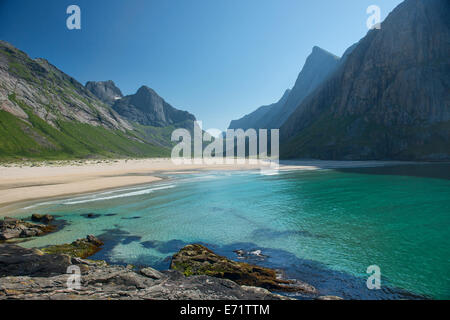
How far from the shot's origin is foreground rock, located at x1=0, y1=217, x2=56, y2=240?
72.9ft

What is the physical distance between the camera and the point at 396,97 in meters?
128

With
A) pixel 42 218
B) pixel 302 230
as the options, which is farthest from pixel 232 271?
pixel 42 218

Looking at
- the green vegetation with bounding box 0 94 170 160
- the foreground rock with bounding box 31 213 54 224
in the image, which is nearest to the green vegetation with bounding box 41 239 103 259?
the foreground rock with bounding box 31 213 54 224

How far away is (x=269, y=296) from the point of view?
37.4 ft

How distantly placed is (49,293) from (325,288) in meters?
14.9

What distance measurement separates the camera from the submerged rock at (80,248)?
18497mm

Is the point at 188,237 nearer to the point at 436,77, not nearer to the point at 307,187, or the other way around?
the point at 307,187

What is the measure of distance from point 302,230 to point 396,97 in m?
144

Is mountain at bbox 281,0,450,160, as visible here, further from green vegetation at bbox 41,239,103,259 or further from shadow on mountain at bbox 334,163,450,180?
green vegetation at bbox 41,239,103,259

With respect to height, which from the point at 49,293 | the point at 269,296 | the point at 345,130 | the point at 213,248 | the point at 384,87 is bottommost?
the point at 213,248

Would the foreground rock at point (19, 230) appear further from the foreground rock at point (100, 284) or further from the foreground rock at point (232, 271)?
the foreground rock at point (232, 271)

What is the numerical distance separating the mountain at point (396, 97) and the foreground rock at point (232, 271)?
124m

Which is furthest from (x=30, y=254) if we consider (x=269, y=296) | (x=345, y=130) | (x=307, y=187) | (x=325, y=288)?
(x=345, y=130)

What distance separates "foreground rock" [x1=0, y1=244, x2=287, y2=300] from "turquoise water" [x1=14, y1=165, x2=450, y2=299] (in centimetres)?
462
